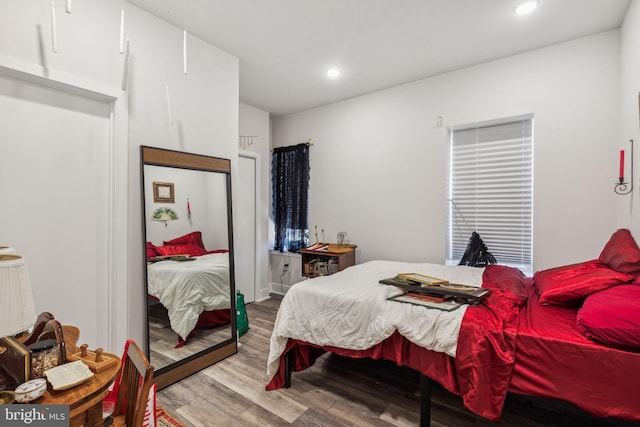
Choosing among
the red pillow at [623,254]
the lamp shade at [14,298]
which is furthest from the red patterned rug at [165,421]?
the red pillow at [623,254]

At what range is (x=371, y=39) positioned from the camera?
8.87ft

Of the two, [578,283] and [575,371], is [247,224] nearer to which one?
[578,283]

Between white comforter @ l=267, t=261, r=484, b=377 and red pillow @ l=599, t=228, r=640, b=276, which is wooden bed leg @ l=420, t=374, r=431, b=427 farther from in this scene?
red pillow @ l=599, t=228, r=640, b=276

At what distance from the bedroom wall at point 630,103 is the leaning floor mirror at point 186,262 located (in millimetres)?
3096

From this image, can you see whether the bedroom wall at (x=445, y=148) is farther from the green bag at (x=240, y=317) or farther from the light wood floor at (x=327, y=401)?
the green bag at (x=240, y=317)

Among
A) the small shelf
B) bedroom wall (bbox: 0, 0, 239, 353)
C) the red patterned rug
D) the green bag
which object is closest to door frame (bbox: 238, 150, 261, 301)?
the small shelf

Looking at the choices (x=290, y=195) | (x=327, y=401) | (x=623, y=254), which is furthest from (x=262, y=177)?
(x=623, y=254)

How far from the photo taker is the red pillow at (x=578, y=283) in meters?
1.69

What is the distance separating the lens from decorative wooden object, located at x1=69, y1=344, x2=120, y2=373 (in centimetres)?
117

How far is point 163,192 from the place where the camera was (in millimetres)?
2400

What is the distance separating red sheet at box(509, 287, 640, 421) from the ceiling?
88.0 inches

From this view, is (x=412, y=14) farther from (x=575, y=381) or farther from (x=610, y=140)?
(x=575, y=381)

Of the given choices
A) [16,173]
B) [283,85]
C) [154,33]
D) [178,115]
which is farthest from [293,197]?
[16,173]

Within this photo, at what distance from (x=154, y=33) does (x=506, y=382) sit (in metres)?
3.20
